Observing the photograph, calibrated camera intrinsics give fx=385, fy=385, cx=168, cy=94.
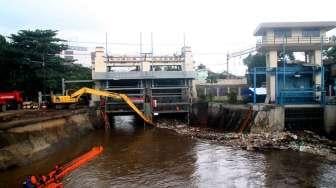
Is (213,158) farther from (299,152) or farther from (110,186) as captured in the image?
(110,186)

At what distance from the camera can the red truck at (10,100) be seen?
3189 centimetres

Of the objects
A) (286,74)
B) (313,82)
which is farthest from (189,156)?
(313,82)

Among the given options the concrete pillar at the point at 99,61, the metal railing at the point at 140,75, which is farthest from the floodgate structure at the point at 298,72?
the concrete pillar at the point at 99,61

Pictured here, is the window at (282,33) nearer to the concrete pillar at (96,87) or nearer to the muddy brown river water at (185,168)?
the muddy brown river water at (185,168)

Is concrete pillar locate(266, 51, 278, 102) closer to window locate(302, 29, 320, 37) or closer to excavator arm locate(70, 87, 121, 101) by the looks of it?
window locate(302, 29, 320, 37)

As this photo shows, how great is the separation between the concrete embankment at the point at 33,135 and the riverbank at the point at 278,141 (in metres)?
9.52

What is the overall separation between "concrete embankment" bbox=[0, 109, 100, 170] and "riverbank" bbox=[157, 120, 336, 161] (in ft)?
31.2

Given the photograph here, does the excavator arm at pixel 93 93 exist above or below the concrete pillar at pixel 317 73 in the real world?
below

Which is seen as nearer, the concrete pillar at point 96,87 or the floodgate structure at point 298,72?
the floodgate structure at point 298,72

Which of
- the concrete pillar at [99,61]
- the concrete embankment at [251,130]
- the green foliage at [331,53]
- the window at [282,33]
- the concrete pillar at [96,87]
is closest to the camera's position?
the concrete embankment at [251,130]

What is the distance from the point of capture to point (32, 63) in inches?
1551

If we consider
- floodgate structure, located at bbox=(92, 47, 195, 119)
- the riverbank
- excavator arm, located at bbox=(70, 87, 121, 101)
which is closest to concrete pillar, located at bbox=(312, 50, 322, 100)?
the riverbank

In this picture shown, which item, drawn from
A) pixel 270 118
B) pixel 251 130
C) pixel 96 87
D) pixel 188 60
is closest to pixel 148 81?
pixel 188 60

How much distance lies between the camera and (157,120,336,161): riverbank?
23.4 meters
